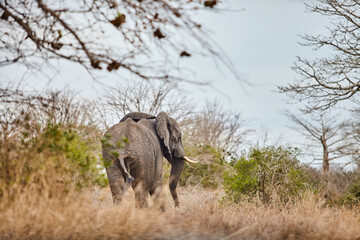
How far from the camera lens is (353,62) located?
48.3 ft

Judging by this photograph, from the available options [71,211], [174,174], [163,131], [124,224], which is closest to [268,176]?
[174,174]

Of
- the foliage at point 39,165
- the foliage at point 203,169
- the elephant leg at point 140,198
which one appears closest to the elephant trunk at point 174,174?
the elephant leg at point 140,198

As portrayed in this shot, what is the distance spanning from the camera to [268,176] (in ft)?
33.9

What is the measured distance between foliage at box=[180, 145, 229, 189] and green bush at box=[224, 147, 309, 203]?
20.9 feet

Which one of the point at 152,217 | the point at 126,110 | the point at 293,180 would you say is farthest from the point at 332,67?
the point at 152,217

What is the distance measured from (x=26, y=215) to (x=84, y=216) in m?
0.70

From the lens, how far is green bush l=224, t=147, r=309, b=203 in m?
10.2

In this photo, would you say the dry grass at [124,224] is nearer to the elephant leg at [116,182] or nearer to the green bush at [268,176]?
the elephant leg at [116,182]

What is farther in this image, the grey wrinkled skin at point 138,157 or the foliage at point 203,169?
the foliage at point 203,169

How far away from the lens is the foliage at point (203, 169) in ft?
56.1

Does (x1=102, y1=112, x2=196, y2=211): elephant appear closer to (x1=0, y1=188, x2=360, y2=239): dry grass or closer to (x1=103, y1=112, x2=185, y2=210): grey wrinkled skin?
(x1=103, y1=112, x2=185, y2=210): grey wrinkled skin

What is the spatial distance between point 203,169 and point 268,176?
7305 mm

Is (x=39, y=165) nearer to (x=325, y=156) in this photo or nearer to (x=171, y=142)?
(x=171, y=142)

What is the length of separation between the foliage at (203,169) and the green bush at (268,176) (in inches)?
251
